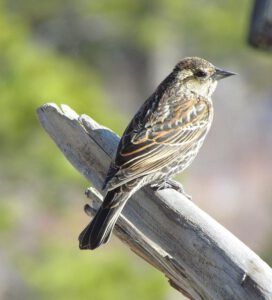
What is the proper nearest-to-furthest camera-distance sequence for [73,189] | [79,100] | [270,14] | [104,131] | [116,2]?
[270,14] → [104,131] → [79,100] → [73,189] → [116,2]

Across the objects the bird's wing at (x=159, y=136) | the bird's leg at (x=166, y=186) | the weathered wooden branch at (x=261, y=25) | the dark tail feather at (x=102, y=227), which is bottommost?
the dark tail feather at (x=102, y=227)

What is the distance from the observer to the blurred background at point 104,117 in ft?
40.8

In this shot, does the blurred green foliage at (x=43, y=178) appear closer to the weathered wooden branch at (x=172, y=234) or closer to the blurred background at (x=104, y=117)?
the blurred background at (x=104, y=117)

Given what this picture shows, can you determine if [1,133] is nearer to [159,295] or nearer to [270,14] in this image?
[159,295]

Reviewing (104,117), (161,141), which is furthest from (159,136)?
(104,117)

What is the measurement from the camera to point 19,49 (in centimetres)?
1258

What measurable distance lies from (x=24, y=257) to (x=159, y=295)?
1609mm

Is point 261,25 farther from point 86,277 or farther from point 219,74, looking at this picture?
point 86,277

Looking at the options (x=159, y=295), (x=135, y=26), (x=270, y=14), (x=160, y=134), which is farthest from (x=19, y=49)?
(x=135, y=26)

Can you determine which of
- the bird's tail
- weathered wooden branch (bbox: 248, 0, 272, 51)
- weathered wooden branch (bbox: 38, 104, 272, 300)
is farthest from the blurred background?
the bird's tail

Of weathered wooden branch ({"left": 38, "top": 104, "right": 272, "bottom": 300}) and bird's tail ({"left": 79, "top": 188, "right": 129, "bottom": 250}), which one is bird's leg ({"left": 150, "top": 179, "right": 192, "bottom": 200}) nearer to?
weathered wooden branch ({"left": 38, "top": 104, "right": 272, "bottom": 300})

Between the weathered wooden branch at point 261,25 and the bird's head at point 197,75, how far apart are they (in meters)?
1.25

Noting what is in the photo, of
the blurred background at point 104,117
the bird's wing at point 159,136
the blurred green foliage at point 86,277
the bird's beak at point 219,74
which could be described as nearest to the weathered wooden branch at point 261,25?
the bird's wing at point 159,136

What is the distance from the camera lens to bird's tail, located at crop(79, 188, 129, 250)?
568 centimetres
